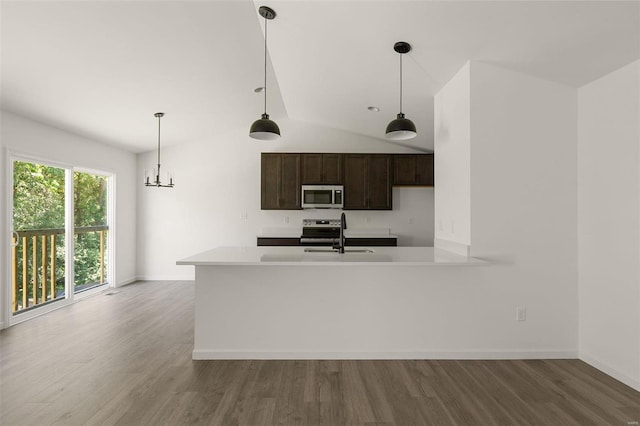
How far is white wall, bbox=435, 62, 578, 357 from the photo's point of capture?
9.24ft

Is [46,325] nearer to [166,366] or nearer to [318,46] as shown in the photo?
[166,366]

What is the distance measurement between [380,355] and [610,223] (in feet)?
6.60

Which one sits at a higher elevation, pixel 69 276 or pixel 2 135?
pixel 2 135

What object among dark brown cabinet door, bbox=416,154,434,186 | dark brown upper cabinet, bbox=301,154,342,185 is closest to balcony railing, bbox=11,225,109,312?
dark brown upper cabinet, bbox=301,154,342,185

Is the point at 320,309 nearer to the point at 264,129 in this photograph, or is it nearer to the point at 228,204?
the point at 264,129

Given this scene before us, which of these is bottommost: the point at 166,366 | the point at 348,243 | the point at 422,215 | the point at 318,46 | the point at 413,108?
the point at 166,366

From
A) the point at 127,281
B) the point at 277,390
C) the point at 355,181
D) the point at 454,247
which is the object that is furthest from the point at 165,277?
the point at 454,247

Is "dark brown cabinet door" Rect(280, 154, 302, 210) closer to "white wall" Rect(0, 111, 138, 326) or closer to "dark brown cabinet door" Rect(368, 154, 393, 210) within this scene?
"dark brown cabinet door" Rect(368, 154, 393, 210)

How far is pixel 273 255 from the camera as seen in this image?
283 centimetres

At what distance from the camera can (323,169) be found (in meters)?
5.51

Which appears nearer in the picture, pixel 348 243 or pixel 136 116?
pixel 136 116

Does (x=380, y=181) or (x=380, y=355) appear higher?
(x=380, y=181)

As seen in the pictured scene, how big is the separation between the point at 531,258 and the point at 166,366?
3.05 metres

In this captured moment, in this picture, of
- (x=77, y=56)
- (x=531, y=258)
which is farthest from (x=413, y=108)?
(x=77, y=56)
